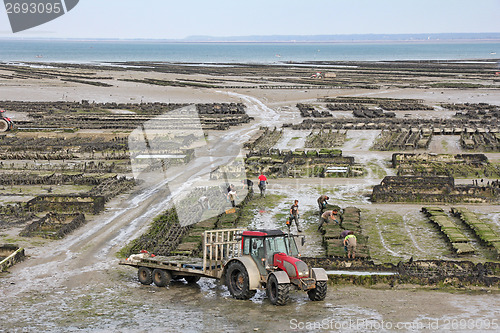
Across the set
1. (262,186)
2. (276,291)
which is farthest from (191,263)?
(262,186)

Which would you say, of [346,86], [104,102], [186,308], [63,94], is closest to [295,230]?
[186,308]

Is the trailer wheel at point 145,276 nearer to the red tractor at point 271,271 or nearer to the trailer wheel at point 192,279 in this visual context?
the trailer wheel at point 192,279

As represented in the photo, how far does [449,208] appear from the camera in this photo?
94.9ft

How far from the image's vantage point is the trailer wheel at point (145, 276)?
18828 millimetres

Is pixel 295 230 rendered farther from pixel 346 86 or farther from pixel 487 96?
pixel 346 86

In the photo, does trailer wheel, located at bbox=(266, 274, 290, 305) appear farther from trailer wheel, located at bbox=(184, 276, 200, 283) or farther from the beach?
trailer wheel, located at bbox=(184, 276, 200, 283)

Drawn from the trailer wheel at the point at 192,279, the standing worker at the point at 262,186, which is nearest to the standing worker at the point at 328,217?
the standing worker at the point at 262,186

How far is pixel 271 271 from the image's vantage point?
645 inches

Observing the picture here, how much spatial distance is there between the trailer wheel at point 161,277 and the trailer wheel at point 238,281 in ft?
7.09

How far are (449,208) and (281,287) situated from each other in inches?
607

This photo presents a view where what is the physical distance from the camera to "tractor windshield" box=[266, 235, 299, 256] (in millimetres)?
16703

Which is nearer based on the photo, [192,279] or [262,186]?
[192,279]

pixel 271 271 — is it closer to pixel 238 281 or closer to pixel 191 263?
pixel 238 281

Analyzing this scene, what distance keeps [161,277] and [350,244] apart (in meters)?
6.08
